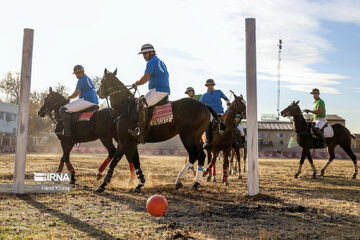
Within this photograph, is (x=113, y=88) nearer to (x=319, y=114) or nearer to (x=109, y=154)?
(x=109, y=154)

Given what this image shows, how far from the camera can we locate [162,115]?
8094mm

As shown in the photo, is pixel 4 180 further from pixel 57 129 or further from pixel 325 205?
pixel 325 205

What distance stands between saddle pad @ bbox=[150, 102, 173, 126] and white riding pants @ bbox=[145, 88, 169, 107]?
0.18m

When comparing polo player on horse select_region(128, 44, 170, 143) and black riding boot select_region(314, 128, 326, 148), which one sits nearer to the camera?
polo player on horse select_region(128, 44, 170, 143)

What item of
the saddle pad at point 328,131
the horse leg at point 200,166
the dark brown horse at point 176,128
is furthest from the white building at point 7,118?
the horse leg at point 200,166

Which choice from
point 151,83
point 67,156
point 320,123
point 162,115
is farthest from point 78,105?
point 320,123

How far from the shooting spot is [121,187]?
29.5 feet

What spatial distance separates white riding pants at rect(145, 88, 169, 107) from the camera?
8043 mm

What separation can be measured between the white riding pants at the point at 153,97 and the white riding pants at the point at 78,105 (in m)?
2.65

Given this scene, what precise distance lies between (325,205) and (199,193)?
266 centimetres

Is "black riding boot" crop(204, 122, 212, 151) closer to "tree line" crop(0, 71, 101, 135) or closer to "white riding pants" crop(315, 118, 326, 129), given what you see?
"white riding pants" crop(315, 118, 326, 129)

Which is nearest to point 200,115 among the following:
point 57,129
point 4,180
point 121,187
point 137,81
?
point 137,81

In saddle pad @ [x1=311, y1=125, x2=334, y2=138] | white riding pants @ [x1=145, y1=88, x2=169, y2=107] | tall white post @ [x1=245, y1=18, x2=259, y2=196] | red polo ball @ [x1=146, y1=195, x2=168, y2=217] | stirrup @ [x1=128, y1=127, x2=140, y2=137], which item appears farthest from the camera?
saddle pad @ [x1=311, y1=125, x2=334, y2=138]

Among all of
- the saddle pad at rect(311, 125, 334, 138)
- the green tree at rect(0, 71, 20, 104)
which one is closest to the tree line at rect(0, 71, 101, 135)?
the green tree at rect(0, 71, 20, 104)
